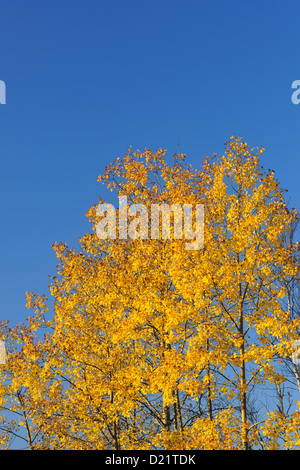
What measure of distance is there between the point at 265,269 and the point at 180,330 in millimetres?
3165

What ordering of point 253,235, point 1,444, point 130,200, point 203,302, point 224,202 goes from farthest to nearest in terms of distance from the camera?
point 1,444 → point 130,200 → point 224,202 → point 253,235 → point 203,302

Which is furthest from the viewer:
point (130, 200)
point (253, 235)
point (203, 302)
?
point (130, 200)

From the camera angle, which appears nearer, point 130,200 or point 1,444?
point 130,200

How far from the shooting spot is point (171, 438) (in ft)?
47.6

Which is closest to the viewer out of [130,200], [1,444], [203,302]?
[203,302]

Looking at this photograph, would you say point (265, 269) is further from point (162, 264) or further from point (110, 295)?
point (110, 295)

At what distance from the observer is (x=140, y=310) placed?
1617 cm

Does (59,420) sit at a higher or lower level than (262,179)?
lower

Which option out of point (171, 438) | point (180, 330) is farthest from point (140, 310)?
point (171, 438)

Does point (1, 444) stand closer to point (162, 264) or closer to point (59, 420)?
point (59, 420)

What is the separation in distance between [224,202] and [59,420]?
351 inches
